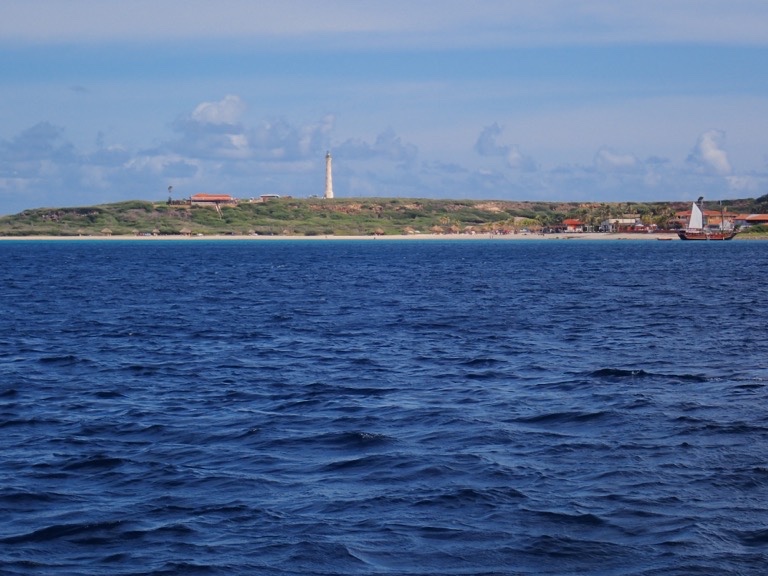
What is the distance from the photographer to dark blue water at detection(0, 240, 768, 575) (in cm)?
1301

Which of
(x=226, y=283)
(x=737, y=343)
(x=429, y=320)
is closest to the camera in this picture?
(x=737, y=343)

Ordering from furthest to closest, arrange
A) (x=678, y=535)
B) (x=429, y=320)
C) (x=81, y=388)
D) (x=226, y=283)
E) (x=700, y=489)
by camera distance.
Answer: (x=226, y=283)
(x=429, y=320)
(x=81, y=388)
(x=700, y=489)
(x=678, y=535)

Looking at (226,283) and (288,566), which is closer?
(288,566)

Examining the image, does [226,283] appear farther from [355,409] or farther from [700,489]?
[700,489]

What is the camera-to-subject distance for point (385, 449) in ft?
59.6

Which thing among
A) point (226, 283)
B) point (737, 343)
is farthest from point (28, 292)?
point (737, 343)

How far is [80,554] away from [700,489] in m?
9.47

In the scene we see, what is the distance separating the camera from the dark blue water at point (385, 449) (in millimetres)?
13008

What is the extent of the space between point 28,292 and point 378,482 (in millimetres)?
54078

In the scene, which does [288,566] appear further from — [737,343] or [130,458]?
[737,343]

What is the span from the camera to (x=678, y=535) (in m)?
13.4

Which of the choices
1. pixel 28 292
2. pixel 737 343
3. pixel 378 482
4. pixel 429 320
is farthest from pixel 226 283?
pixel 378 482

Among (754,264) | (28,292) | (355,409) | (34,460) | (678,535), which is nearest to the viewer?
(678,535)

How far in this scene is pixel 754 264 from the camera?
364ft
